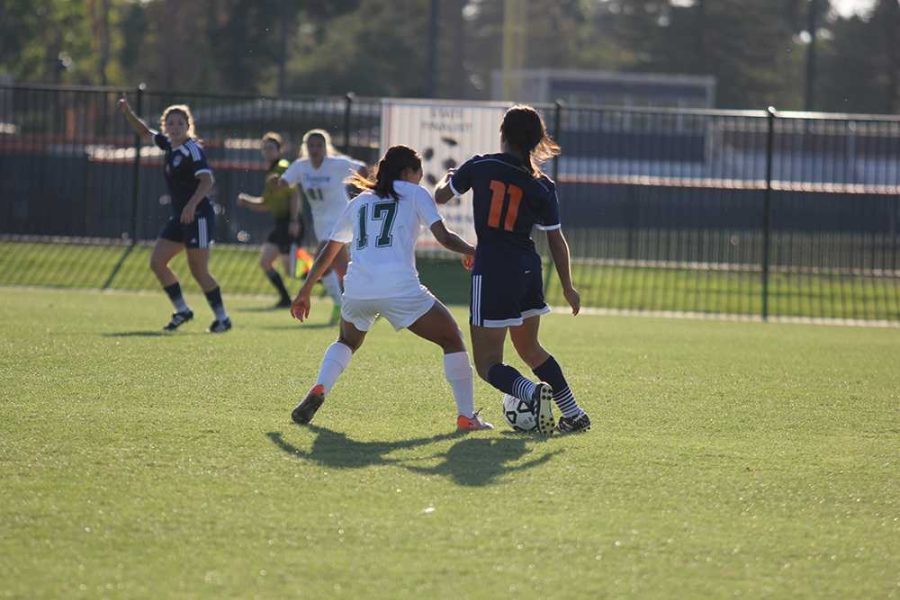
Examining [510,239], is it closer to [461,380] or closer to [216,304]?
[461,380]

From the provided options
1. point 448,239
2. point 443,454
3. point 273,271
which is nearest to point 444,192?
point 448,239

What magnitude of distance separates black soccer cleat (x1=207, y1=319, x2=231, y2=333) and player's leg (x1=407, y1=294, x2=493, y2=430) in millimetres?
5270

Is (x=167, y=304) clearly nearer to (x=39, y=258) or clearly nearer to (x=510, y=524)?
(x=39, y=258)

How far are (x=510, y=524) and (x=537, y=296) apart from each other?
2524mm

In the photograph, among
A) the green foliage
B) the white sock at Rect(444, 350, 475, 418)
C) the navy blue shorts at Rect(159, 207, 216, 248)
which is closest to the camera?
the white sock at Rect(444, 350, 475, 418)

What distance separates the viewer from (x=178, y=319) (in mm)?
13125

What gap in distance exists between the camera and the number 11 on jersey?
309 inches

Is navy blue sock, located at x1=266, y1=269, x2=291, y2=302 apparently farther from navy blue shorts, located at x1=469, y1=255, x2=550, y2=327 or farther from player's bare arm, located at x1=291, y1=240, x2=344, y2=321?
navy blue shorts, located at x1=469, y1=255, x2=550, y2=327

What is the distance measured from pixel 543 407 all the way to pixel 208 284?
19.7ft

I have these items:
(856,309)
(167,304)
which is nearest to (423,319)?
(167,304)

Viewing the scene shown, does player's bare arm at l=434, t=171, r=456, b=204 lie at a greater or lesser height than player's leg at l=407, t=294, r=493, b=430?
greater

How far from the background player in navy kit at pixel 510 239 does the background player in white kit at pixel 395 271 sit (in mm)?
158

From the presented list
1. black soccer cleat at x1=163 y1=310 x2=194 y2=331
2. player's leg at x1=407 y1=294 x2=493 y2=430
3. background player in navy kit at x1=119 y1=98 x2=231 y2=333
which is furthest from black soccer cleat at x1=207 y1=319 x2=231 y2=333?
player's leg at x1=407 y1=294 x2=493 y2=430

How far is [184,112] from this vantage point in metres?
12.9
